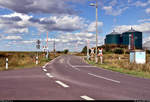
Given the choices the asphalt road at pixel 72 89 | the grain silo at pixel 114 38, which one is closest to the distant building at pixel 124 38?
the grain silo at pixel 114 38

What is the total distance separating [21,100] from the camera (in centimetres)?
507

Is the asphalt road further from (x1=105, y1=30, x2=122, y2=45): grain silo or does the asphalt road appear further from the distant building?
(x1=105, y1=30, x2=122, y2=45): grain silo

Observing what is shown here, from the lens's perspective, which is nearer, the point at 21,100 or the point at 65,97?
the point at 21,100

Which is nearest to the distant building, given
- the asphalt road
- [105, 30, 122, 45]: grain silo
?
[105, 30, 122, 45]: grain silo

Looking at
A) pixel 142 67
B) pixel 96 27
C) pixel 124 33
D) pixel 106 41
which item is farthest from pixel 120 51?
pixel 142 67

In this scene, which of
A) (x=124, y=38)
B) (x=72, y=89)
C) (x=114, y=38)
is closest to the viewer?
(x=72, y=89)

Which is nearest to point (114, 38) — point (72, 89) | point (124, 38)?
point (124, 38)

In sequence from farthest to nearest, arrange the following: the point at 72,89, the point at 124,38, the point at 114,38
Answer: the point at 114,38 < the point at 124,38 < the point at 72,89

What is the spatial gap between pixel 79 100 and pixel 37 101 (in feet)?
4.36

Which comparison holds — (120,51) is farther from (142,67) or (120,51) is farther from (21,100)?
(21,100)

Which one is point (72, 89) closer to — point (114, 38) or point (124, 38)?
point (124, 38)

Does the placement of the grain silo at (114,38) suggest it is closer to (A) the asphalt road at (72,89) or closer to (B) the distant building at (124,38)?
(B) the distant building at (124,38)

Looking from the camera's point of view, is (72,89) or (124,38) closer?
(72,89)

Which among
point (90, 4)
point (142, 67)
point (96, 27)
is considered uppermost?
point (90, 4)
